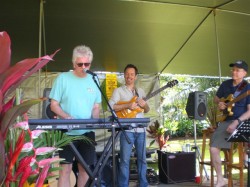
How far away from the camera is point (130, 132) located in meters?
3.90

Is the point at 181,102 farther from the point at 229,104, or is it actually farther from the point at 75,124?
the point at 75,124

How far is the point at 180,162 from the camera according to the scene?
16.9ft

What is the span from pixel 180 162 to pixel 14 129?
4.48 metres

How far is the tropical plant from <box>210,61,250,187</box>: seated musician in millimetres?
3322

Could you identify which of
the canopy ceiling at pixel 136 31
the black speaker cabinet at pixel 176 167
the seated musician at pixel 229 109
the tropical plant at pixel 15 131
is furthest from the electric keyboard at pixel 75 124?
the canopy ceiling at pixel 136 31

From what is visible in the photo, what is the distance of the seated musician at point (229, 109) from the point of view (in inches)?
158

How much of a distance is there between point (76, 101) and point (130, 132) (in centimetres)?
127

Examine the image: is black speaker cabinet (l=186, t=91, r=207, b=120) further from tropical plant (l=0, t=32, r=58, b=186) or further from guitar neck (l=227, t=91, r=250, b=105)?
tropical plant (l=0, t=32, r=58, b=186)

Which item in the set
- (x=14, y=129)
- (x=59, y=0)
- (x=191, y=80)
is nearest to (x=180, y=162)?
(x=59, y=0)

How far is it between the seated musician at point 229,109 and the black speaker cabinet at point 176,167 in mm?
969

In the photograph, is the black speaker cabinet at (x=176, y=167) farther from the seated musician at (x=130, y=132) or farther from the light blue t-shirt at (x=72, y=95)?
the light blue t-shirt at (x=72, y=95)

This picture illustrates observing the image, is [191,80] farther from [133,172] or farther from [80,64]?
[80,64]

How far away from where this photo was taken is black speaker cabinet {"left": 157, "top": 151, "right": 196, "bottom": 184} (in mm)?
5074

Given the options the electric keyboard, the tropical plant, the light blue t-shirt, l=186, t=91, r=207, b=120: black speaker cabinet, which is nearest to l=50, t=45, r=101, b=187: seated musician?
the light blue t-shirt
